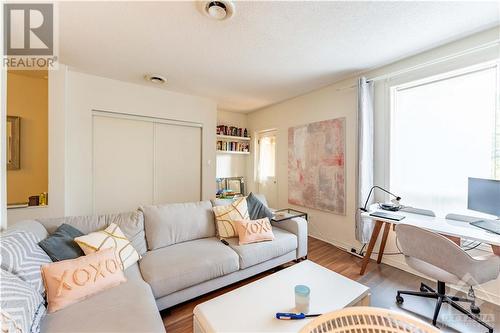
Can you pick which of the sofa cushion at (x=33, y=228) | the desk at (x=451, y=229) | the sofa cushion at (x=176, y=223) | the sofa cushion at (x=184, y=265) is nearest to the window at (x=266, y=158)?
the sofa cushion at (x=176, y=223)

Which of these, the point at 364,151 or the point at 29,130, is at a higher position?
the point at 29,130

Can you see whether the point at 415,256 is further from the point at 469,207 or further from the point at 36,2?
the point at 36,2

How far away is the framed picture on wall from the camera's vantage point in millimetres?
2613

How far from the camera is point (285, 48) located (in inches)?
81.9

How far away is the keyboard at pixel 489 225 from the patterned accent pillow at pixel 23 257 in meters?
2.99

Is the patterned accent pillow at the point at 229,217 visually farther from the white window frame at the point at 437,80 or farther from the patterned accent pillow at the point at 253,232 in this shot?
the white window frame at the point at 437,80

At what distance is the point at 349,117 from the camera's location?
9.18 ft

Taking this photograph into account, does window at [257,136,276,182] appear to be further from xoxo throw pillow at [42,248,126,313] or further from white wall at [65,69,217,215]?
xoxo throw pillow at [42,248,126,313]

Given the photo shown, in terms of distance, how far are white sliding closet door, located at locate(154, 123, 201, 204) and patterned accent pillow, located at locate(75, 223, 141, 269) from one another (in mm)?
1796

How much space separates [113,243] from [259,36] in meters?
2.11

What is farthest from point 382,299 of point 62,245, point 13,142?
point 13,142

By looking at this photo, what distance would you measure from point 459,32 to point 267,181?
128 inches

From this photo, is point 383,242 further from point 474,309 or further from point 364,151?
point 364,151

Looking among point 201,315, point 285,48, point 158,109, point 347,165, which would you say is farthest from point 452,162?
point 158,109
